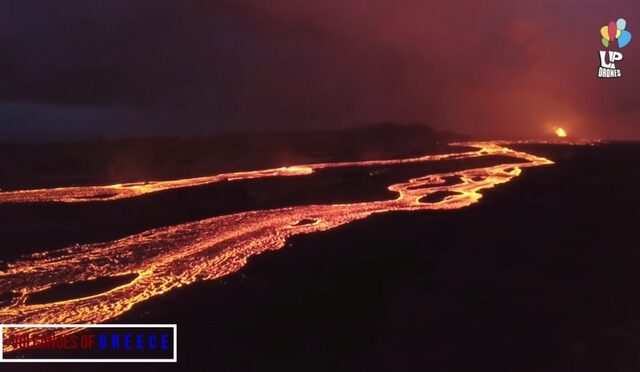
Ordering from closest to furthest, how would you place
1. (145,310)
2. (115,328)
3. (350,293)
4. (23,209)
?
1. (115,328)
2. (145,310)
3. (350,293)
4. (23,209)

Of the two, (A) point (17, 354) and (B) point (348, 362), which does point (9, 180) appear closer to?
(A) point (17, 354)

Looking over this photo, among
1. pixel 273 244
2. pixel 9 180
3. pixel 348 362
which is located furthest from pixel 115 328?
pixel 9 180

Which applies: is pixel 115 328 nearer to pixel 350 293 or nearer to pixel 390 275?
pixel 350 293

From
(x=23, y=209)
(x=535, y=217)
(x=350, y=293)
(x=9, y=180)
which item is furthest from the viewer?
(x=9, y=180)

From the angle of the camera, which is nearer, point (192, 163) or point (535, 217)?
point (535, 217)

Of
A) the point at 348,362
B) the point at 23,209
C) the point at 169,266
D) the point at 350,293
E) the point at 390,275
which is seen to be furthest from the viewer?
the point at 23,209

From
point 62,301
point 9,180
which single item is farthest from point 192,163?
point 62,301
